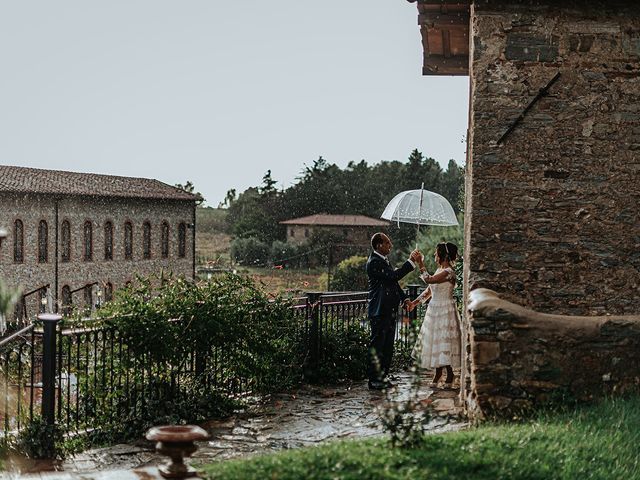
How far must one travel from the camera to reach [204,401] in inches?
344

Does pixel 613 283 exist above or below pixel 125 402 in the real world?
above

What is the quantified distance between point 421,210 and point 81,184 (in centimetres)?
3141

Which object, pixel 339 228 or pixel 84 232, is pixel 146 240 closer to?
pixel 84 232

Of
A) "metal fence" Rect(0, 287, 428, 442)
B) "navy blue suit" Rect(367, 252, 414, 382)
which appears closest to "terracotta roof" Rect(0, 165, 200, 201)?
"metal fence" Rect(0, 287, 428, 442)

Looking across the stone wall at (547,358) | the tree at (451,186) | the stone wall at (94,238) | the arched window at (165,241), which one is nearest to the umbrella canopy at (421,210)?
the stone wall at (547,358)

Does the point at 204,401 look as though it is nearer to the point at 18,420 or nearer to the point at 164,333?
the point at 164,333

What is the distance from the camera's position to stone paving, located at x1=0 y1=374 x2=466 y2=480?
6.95 m

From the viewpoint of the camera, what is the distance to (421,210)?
38.9 feet

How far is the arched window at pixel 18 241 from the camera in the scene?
3569 cm

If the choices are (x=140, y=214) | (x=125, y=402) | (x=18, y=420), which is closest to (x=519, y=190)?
(x=125, y=402)

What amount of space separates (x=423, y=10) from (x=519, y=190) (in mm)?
2211

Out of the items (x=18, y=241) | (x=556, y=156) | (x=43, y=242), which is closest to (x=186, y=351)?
(x=556, y=156)

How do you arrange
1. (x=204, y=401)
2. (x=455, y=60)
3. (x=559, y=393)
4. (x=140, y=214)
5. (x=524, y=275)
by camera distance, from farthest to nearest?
(x=140, y=214), (x=455, y=60), (x=204, y=401), (x=524, y=275), (x=559, y=393)

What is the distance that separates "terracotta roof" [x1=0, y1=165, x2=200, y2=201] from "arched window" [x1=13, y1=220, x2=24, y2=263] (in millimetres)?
1493
